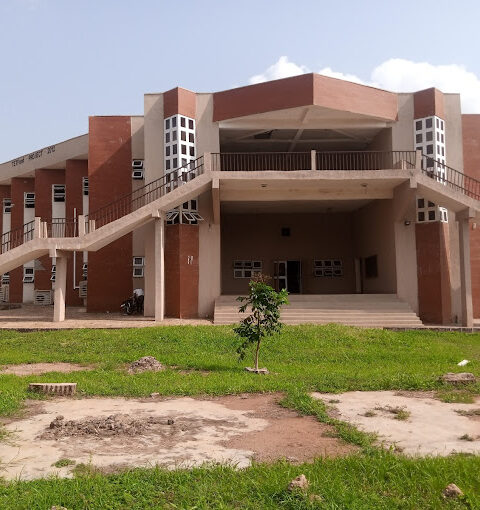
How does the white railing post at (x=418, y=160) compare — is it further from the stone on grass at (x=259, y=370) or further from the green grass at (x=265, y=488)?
the green grass at (x=265, y=488)

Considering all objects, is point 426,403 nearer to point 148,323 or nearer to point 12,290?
point 148,323

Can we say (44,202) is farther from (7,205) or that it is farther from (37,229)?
(37,229)

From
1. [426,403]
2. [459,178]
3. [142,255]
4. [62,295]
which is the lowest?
[426,403]

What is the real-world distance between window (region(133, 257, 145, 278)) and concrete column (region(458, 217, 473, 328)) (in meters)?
12.0

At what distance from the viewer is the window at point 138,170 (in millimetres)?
21078

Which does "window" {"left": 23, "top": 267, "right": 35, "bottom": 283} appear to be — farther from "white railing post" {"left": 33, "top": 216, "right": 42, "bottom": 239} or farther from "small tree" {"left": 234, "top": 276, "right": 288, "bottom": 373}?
"small tree" {"left": 234, "top": 276, "right": 288, "bottom": 373}

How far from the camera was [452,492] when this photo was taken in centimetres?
398

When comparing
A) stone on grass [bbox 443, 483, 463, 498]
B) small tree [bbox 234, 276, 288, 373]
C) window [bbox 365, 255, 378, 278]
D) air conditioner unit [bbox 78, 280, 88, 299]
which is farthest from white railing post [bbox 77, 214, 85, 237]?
stone on grass [bbox 443, 483, 463, 498]

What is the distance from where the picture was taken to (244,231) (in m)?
25.1

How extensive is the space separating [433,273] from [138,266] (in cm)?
1134

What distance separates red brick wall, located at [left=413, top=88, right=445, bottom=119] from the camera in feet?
62.0

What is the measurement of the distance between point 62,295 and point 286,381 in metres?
11.0

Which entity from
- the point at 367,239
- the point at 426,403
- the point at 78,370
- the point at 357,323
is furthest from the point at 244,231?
the point at 426,403

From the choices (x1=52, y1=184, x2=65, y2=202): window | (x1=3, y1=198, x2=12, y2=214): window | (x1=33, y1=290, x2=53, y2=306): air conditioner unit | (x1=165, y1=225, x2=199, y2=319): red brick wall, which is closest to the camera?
(x1=165, y1=225, x2=199, y2=319): red brick wall
